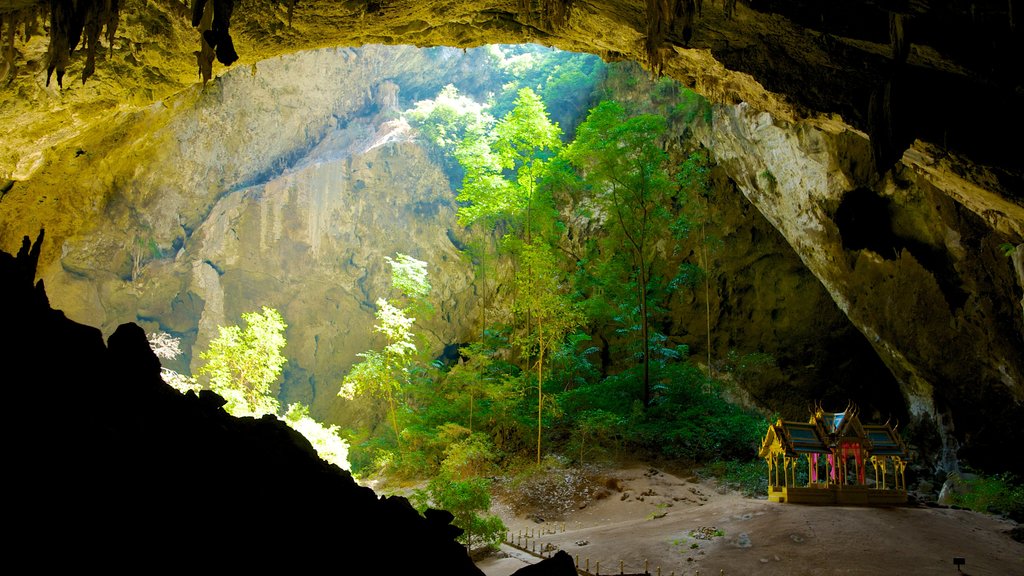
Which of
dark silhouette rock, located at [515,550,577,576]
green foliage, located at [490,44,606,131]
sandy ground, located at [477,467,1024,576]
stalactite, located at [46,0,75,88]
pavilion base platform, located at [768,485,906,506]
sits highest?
green foliage, located at [490,44,606,131]

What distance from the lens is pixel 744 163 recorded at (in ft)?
54.5

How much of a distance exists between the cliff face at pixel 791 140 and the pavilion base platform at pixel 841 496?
354 centimetres

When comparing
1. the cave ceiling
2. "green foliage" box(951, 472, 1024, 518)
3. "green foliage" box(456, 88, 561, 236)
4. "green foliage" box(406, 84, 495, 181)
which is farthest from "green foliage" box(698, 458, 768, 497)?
Answer: "green foliage" box(406, 84, 495, 181)

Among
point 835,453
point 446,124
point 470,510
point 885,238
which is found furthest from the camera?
point 446,124

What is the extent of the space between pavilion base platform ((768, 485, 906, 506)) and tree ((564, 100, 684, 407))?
542cm

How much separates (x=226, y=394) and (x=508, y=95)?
720 inches

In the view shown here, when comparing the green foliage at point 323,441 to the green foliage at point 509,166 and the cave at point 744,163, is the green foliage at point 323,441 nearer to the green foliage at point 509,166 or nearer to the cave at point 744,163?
the cave at point 744,163

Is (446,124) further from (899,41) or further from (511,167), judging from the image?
(899,41)

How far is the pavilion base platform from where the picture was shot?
11172 millimetres

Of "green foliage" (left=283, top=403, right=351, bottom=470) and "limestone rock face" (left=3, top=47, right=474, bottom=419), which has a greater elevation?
"limestone rock face" (left=3, top=47, right=474, bottom=419)

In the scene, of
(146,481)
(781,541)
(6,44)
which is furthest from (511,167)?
(146,481)

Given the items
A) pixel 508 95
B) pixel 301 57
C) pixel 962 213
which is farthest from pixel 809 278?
pixel 301 57

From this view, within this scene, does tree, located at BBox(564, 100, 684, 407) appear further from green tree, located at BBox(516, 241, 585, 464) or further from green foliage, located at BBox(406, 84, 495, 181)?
green foliage, located at BBox(406, 84, 495, 181)

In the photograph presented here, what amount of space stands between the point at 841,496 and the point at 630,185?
9.86 meters
